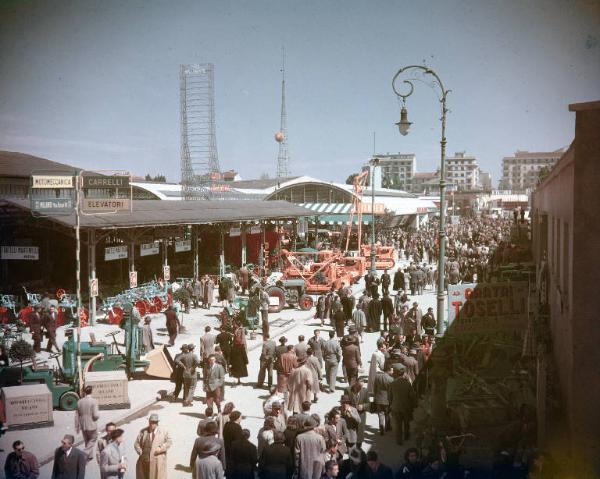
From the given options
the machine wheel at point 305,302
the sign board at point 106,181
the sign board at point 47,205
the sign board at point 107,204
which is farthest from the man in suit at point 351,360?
the machine wheel at point 305,302

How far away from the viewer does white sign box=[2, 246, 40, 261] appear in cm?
2006

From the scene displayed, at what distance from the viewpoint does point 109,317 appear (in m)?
19.4

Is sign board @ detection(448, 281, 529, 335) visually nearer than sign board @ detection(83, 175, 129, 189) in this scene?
Yes

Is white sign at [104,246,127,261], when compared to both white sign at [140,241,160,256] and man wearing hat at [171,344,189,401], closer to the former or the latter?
white sign at [140,241,160,256]

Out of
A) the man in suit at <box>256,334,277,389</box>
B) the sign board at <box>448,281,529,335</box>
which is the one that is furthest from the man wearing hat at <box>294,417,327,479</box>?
the man in suit at <box>256,334,277,389</box>

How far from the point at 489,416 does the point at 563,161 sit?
4.36 meters

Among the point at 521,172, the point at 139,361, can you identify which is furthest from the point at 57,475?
the point at 521,172

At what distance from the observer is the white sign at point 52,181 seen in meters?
11.4

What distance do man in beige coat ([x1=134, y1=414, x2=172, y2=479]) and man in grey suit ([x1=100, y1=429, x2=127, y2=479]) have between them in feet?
0.82

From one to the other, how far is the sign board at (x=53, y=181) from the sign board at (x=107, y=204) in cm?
456

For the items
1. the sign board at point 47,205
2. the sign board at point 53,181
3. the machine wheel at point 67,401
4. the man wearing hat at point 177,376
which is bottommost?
the machine wheel at point 67,401

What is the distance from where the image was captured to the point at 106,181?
50.0ft

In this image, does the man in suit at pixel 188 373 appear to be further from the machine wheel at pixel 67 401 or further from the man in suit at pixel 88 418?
the man in suit at pixel 88 418

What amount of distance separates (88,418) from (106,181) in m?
7.98
